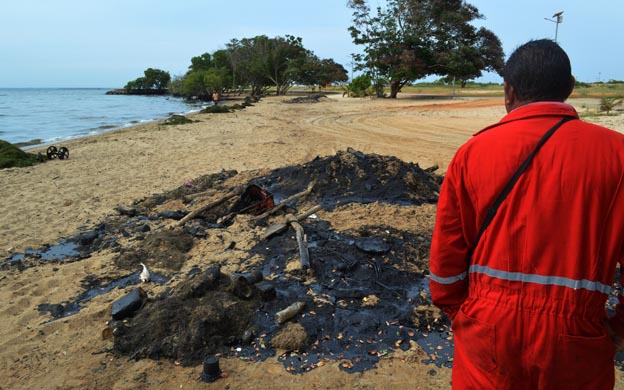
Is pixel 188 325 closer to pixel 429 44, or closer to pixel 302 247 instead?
Result: pixel 302 247

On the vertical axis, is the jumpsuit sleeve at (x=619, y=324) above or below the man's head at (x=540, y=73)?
below

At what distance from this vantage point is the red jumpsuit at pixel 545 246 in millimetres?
1396

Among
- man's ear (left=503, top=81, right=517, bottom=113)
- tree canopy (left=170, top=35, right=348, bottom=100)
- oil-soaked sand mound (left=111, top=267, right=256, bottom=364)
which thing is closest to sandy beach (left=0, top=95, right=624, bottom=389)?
oil-soaked sand mound (left=111, top=267, right=256, bottom=364)

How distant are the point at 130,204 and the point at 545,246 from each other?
832 cm

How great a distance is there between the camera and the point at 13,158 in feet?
41.8

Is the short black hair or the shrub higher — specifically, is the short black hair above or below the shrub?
below

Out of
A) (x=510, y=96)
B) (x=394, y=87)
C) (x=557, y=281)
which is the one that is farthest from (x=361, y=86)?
(x=557, y=281)

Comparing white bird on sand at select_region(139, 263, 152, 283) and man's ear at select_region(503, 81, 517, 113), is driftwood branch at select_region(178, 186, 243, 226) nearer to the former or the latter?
white bird on sand at select_region(139, 263, 152, 283)

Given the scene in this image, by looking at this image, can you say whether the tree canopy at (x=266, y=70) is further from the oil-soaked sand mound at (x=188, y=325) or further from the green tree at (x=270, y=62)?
the oil-soaked sand mound at (x=188, y=325)

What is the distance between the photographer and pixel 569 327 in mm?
1402

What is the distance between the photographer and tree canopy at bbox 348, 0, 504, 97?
37.5m

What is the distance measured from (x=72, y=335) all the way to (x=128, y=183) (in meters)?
6.73

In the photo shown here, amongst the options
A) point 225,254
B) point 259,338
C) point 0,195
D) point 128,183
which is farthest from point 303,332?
point 0,195

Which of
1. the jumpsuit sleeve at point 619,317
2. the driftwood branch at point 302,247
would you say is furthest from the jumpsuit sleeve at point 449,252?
the driftwood branch at point 302,247
